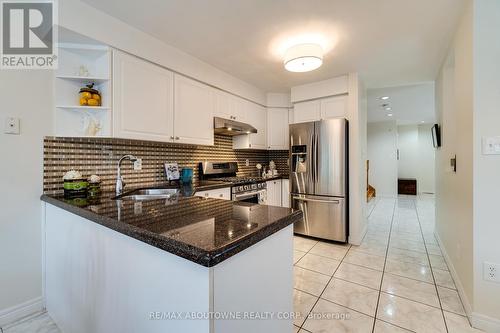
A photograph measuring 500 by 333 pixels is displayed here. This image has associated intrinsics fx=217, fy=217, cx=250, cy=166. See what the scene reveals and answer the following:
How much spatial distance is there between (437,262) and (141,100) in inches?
145

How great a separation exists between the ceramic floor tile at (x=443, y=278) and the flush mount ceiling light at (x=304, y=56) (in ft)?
8.05

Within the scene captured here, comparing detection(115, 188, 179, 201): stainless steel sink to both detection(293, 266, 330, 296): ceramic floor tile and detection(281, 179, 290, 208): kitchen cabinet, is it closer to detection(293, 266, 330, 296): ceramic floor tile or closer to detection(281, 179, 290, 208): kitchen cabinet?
detection(293, 266, 330, 296): ceramic floor tile

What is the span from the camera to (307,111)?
11.3 feet

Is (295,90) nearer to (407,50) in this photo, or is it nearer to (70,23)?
(407,50)

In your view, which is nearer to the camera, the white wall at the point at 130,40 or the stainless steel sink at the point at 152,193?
the white wall at the point at 130,40

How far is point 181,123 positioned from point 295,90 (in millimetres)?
2014

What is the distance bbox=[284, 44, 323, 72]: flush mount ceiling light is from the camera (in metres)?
2.10

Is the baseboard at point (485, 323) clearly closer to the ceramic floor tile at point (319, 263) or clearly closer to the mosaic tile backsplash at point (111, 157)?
the ceramic floor tile at point (319, 263)

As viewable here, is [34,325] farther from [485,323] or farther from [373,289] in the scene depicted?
[485,323]

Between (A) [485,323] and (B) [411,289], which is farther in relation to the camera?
(B) [411,289]

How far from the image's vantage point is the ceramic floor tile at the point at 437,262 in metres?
2.40

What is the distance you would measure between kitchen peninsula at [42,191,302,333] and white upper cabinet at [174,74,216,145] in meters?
1.36

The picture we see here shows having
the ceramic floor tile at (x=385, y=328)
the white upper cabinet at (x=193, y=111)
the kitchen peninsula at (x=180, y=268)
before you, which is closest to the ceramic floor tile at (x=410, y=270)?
the ceramic floor tile at (x=385, y=328)

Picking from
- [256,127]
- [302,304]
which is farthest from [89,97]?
[302,304]
